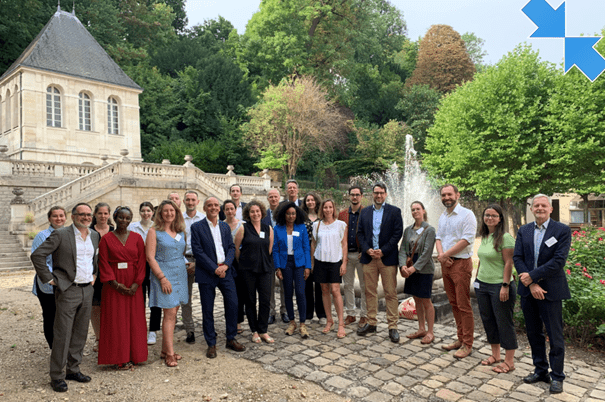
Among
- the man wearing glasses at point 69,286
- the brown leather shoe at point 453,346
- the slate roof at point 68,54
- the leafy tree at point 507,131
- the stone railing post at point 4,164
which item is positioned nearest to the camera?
the man wearing glasses at point 69,286

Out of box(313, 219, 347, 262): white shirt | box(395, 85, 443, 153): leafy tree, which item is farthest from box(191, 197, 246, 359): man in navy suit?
box(395, 85, 443, 153): leafy tree

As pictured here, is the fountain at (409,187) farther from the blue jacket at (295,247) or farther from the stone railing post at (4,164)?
the stone railing post at (4,164)

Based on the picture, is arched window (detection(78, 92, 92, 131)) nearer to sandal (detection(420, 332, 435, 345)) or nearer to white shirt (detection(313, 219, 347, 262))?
white shirt (detection(313, 219, 347, 262))

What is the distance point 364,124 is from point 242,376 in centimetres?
3181

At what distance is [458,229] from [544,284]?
1201 millimetres

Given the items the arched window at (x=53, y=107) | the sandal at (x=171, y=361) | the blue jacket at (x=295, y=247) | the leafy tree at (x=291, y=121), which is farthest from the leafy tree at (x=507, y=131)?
the arched window at (x=53, y=107)

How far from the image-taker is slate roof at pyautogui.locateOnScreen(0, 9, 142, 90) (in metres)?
23.4

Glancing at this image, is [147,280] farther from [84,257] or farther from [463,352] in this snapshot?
[463,352]

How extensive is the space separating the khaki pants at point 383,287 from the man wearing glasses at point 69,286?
11.7ft

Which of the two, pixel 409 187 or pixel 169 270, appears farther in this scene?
pixel 409 187

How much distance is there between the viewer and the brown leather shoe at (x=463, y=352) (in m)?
5.37

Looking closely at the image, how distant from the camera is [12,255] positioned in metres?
14.4

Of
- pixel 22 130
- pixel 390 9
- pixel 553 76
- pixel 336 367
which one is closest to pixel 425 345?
pixel 336 367

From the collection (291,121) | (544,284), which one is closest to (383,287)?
(544,284)
